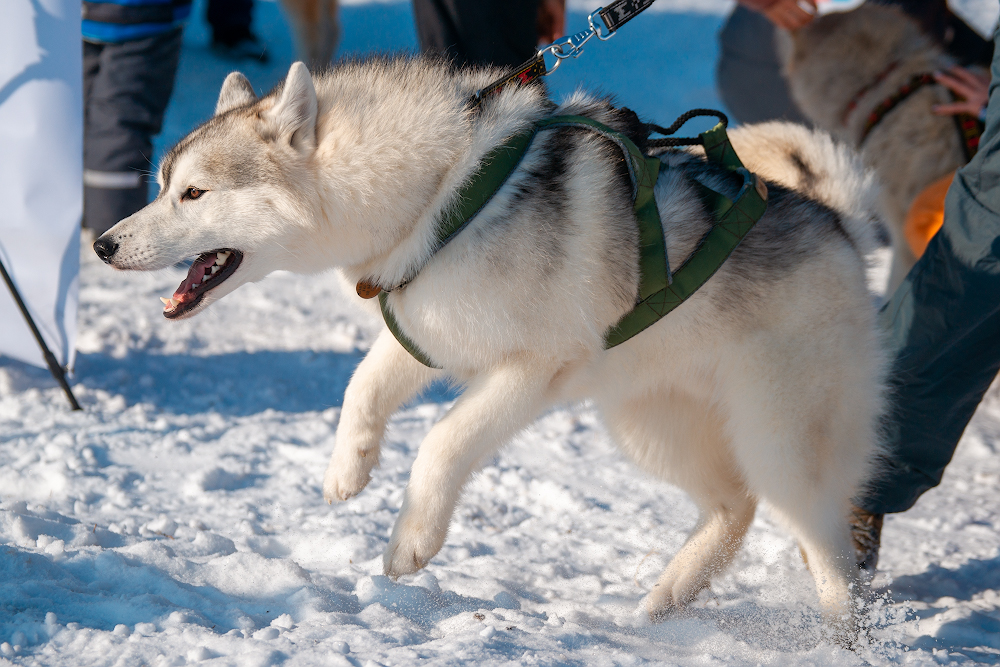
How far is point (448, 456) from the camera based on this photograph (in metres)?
1.90

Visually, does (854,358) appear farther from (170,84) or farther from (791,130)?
(170,84)

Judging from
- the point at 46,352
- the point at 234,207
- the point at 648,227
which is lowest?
the point at 46,352

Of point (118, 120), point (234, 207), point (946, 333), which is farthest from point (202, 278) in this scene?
point (118, 120)

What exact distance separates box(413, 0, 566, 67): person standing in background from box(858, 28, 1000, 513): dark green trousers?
1829mm

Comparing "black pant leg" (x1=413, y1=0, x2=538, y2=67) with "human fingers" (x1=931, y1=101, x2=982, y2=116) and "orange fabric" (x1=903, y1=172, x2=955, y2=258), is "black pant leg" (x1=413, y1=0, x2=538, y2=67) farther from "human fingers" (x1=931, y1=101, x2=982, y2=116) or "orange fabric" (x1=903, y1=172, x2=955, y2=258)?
"human fingers" (x1=931, y1=101, x2=982, y2=116)

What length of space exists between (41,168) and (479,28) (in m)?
1.73

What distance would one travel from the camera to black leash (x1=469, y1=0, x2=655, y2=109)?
6.57 feet

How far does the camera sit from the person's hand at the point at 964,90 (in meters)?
3.82

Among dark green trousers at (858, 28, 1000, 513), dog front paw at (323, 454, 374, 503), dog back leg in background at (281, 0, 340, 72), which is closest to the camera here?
dog front paw at (323, 454, 374, 503)

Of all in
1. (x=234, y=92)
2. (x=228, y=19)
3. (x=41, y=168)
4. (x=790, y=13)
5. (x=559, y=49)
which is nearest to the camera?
(x=559, y=49)

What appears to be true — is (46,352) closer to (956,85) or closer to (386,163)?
(386,163)

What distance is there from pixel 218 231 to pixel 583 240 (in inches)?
33.3

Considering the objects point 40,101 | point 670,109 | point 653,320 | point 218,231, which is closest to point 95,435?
point 40,101

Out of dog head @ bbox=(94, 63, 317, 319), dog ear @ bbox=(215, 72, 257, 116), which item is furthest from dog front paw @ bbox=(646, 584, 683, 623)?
dog ear @ bbox=(215, 72, 257, 116)
